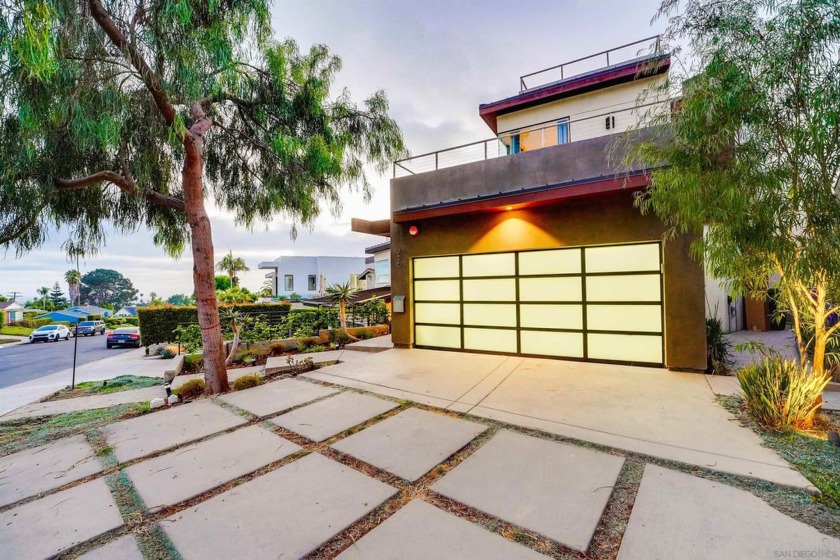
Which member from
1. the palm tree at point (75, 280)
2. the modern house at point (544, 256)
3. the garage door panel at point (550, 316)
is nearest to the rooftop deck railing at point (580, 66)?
the modern house at point (544, 256)

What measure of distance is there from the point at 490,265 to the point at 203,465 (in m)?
5.71

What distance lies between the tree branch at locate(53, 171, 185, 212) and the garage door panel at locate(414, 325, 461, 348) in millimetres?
5235

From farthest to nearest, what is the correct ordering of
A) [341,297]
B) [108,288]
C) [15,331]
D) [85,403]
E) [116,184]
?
[108,288] → [15,331] → [341,297] → [85,403] → [116,184]

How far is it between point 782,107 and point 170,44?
6.54 meters

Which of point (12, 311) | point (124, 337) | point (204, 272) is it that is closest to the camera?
point (204, 272)

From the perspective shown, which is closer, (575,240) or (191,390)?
(191,390)

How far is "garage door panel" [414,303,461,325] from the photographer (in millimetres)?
7418

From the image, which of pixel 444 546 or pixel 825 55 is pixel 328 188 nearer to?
pixel 444 546

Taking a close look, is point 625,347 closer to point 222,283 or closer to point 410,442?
point 410,442

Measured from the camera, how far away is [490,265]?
700 centimetres

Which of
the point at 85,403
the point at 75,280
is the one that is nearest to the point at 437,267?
the point at 85,403

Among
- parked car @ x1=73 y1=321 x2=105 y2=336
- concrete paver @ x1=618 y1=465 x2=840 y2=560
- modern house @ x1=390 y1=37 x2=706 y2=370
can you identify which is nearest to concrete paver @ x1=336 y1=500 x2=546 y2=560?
concrete paver @ x1=618 y1=465 x2=840 y2=560

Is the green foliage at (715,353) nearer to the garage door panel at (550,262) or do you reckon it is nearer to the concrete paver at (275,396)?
the garage door panel at (550,262)

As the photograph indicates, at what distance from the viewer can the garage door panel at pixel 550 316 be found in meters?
6.18
